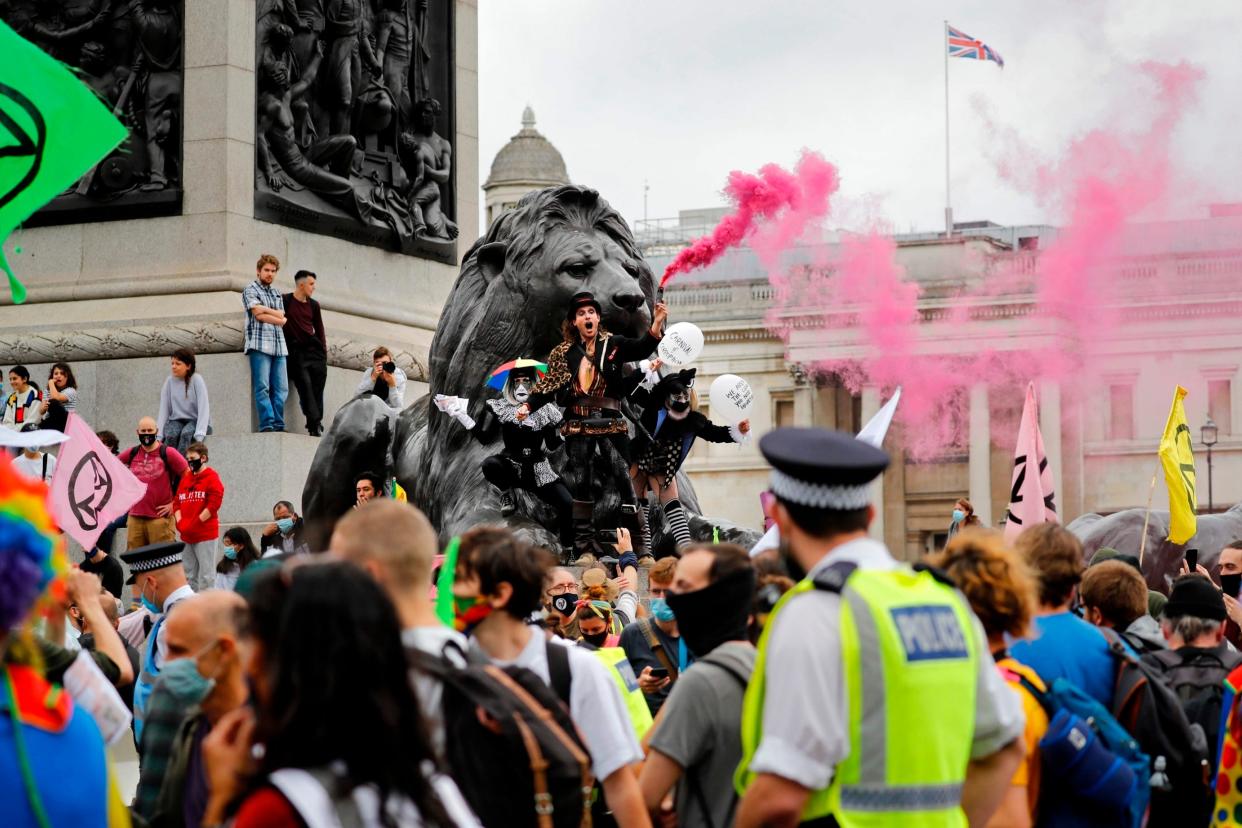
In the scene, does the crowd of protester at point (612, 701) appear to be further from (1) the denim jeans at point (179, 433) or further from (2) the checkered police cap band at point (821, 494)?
(1) the denim jeans at point (179, 433)

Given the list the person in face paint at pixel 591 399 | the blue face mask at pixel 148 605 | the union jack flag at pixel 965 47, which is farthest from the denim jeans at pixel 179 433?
the union jack flag at pixel 965 47

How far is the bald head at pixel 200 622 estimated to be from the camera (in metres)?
5.47

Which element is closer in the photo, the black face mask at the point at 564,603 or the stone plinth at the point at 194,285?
the black face mask at the point at 564,603

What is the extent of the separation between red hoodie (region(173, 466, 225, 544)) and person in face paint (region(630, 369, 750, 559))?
3191 millimetres

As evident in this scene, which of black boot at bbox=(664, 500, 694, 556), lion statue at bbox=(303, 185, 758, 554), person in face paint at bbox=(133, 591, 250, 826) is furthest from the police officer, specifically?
black boot at bbox=(664, 500, 694, 556)

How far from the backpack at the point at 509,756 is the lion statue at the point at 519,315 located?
818 cm

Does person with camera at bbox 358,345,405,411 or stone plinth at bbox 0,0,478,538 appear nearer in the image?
person with camera at bbox 358,345,405,411

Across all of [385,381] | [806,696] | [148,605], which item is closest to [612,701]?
Result: [806,696]

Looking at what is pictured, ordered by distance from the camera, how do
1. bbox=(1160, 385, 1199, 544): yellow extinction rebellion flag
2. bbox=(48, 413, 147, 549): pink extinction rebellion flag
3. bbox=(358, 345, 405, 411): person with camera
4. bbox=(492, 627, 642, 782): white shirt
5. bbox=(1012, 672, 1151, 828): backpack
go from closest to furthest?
1. bbox=(492, 627, 642, 782): white shirt
2. bbox=(1012, 672, 1151, 828): backpack
3. bbox=(48, 413, 147, 549): pink extinction rebellion flag
4. bbox=(1160, 385, 1199, 544): yellow extinction rebellion flag
5. bbox=(358, 345, 405, 411): person with camera

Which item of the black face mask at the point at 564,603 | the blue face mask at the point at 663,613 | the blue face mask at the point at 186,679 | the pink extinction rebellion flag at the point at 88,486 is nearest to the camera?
the blue face mask at the point at 186,679

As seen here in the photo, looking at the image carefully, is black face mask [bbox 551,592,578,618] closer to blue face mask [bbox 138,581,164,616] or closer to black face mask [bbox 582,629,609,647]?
black face mask [bbox 582,629,609,647]

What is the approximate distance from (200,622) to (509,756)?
929 millimetres

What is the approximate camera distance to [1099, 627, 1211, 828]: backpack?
6422 mm

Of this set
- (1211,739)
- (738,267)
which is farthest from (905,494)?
(1211,739)
